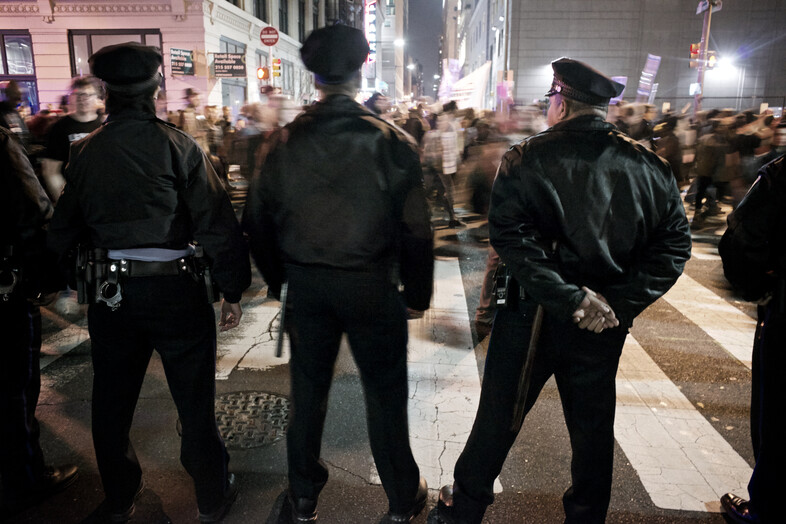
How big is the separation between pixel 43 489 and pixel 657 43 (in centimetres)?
4292

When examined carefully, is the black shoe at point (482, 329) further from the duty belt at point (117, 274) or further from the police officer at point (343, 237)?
the duty belt at point (117, 274)

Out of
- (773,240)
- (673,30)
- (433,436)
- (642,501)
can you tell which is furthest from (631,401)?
(673,30)

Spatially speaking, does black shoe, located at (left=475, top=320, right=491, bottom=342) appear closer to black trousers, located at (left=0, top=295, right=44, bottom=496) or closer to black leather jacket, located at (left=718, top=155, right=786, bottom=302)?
black leather jacket, located at (left=718, top=155, right=786, bottom=302)

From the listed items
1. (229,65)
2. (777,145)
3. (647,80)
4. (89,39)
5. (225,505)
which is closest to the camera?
(225,505)

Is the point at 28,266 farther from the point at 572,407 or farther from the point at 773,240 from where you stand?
the point at 773,240

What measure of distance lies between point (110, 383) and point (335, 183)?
141cm

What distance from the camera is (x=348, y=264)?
2.38m

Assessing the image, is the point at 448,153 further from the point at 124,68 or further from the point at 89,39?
the point at 89,39

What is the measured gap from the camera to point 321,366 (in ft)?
8.41

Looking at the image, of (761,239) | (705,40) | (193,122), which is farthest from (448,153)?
(705,40)

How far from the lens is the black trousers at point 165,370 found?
2.51 meters

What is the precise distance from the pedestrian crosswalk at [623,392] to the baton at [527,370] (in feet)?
2.70

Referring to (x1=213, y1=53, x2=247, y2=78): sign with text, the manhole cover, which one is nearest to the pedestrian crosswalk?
the manhole cover

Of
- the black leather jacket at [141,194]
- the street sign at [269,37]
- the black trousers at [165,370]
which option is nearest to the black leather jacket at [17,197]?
the black leather jacket at [141,194]
